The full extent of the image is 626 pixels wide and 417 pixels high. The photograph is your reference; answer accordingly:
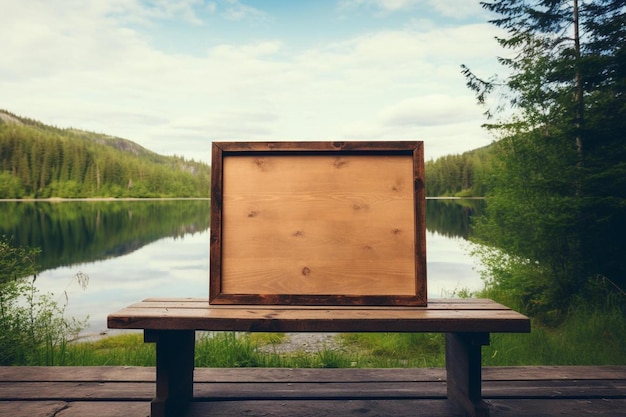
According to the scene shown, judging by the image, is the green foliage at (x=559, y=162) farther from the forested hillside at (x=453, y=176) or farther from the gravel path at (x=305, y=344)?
the forested hillside at (x=453, y=176)

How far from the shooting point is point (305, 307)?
225 cm

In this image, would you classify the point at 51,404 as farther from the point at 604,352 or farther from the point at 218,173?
the point at 604,352

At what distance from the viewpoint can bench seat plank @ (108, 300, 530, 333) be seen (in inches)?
79.0

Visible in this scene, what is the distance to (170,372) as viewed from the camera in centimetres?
237

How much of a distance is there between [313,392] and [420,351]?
4.64 m

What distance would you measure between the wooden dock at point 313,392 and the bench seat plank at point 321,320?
28.3 inches

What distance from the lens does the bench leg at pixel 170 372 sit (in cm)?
231

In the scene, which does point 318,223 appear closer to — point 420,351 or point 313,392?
point 313,392

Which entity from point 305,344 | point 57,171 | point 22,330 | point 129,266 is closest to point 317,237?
point 22,330

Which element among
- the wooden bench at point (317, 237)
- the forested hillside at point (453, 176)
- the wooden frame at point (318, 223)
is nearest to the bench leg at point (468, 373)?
the wooden bench at point (317, 237)

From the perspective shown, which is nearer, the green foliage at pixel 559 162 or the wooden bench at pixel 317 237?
the wooden bench at pixel 317 237

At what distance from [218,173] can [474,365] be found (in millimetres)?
1740

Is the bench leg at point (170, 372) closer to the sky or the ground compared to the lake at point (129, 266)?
closer to the sky

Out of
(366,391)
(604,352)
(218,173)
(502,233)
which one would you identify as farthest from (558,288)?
(218,173)
